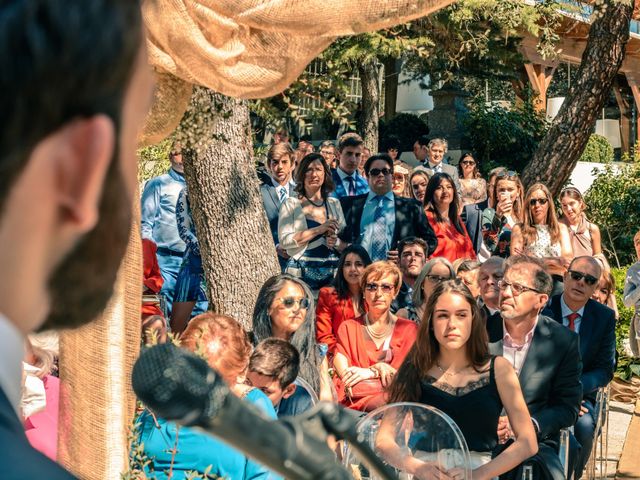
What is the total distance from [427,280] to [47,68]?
660 centimetres

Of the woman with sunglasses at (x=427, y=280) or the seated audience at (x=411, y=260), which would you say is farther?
the seated audience at (x=411, y=260)

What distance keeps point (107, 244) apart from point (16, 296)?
3.1 inches

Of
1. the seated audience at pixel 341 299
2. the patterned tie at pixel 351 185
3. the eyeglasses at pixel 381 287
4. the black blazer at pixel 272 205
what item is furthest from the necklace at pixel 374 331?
the patterned tie at pixel 351 185

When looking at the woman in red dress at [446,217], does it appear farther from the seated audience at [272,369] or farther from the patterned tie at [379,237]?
the seated audience at [272,369]

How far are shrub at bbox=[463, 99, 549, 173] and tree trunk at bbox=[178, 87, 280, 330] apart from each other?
11453 millimetres

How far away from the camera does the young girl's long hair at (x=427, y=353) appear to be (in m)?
5.30

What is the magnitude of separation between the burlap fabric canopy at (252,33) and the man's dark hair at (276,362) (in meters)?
2.20

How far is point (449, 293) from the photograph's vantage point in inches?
213

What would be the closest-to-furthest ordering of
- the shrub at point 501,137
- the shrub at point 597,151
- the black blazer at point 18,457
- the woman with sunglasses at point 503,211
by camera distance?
the black blazer at point 18,457 → the woman with sunglasses at point 503,211 → the shrub at point 501,137 → the shrub at point 597,151

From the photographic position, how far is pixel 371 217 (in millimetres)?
8477

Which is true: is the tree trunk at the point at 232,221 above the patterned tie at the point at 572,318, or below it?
above

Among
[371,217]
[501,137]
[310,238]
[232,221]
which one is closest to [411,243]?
[371,217]

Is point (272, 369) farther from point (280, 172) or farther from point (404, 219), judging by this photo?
point (280, 172)

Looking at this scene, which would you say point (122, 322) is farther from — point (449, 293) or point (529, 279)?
point (529, 279)
